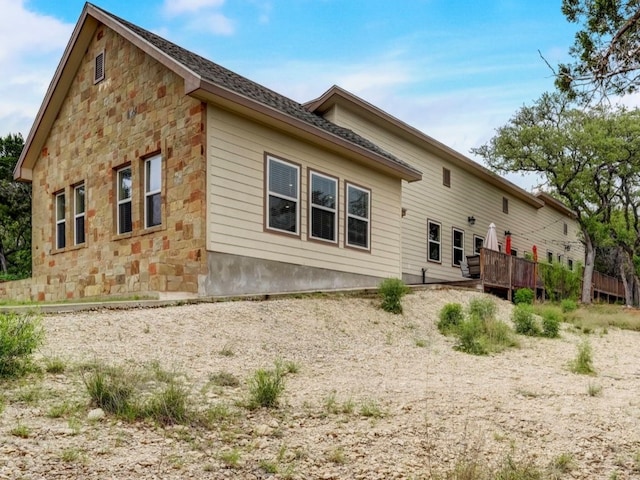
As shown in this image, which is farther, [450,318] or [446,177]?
[446,177]

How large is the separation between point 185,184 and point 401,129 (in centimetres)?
932

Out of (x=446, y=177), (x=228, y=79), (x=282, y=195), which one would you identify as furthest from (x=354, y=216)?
(x=446, y=177)

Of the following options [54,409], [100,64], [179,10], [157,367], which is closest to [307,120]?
[179,10]

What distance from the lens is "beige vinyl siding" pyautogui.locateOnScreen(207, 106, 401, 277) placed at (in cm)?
1224

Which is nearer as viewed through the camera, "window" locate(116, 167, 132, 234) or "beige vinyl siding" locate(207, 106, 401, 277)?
"beige vinyl siding" locate(207, 106, 401, 277)

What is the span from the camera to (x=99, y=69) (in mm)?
15211

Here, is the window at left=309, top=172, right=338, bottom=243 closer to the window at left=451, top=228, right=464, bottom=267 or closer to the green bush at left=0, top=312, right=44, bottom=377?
the green bush at left=0, top=312, right=44, bottom=377

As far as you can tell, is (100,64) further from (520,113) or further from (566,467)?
(520,113)

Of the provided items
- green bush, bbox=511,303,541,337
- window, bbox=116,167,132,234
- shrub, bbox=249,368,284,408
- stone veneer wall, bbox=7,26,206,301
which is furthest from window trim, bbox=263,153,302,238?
shrub, bbox=249,368,284,408

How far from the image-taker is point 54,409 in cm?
484

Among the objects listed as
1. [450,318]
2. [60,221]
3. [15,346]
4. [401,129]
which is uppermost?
[401,129]

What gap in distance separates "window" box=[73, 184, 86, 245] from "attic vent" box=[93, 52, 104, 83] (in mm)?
2576

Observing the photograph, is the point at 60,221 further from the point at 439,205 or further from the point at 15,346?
the point at 439,205

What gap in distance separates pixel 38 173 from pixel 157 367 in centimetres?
1255
